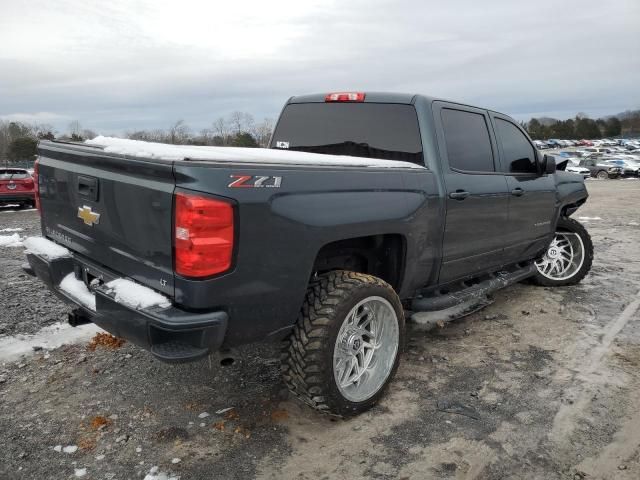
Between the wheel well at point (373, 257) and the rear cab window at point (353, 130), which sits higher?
the rear cab window at point (353, 130)

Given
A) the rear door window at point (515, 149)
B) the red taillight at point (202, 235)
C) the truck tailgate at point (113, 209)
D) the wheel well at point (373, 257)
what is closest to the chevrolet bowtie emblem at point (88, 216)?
the truck tailgate at point (113, 209)

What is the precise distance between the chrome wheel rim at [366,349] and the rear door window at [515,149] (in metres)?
2.14

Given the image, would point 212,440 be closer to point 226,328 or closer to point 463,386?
point 226,328

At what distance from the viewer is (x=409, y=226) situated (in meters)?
3.27

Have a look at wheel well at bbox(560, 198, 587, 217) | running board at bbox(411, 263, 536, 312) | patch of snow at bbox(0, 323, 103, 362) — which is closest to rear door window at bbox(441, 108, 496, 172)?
running board at bbox(411, 263, 536, 312)

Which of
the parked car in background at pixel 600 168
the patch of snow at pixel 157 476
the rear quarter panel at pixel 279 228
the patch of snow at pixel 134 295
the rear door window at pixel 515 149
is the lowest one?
the patch of snow at pixel 157 476

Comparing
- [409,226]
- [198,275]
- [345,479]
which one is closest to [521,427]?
[345,479]

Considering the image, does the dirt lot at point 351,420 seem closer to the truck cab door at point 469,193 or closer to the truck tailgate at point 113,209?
the truck cab door at point 469,193

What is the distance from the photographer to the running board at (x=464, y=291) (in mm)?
3707

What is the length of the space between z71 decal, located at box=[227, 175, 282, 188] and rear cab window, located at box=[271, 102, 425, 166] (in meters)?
1.47

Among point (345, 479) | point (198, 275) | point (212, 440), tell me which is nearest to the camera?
point (198, 275)

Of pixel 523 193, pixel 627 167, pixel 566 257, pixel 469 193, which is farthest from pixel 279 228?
pixel 627 167

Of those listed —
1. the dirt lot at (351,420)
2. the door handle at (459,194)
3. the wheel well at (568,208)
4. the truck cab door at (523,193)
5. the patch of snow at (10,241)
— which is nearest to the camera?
the dirt lot at (351,420)

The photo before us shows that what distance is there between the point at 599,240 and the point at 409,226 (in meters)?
7.28
